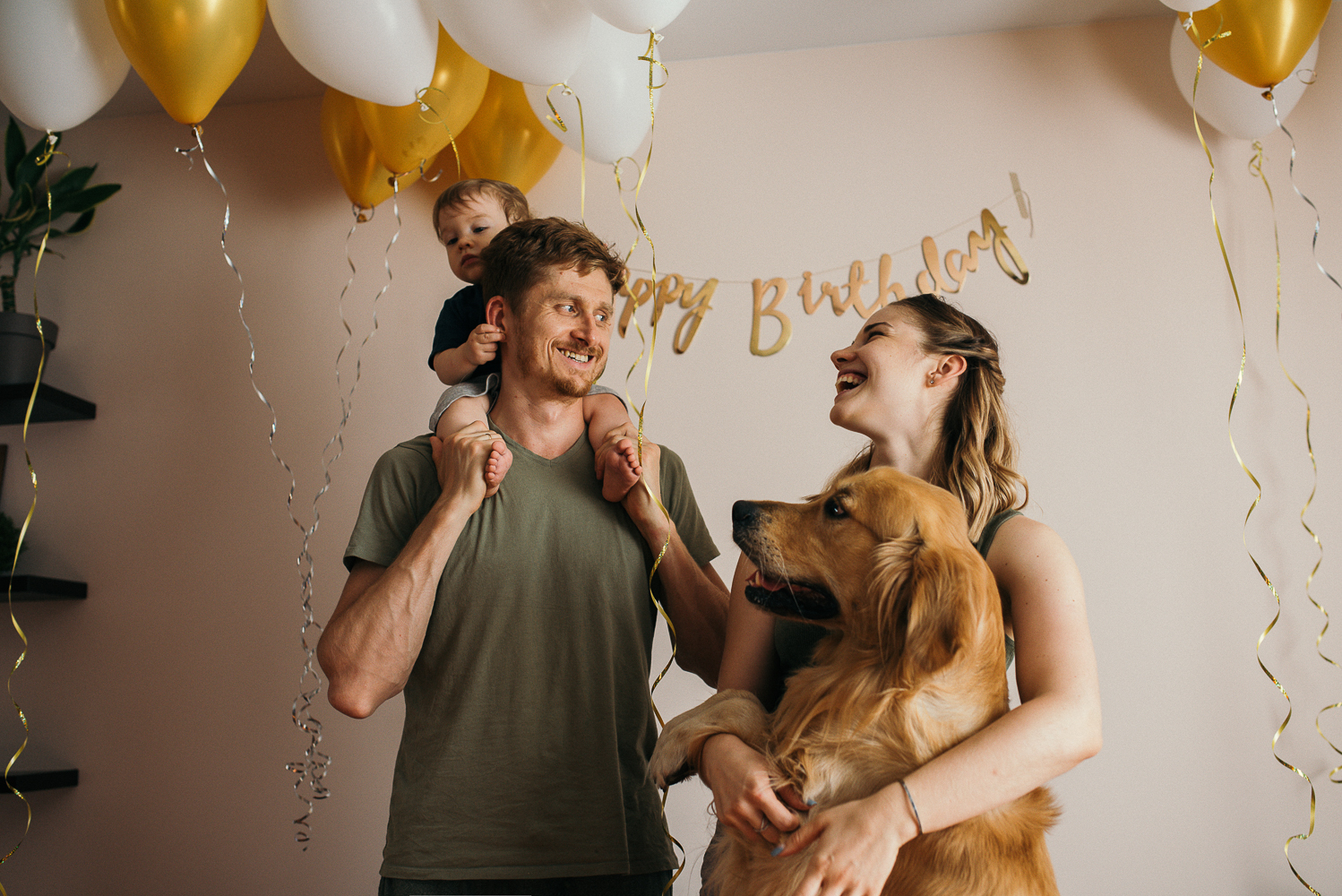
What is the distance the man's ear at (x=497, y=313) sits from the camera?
1579mm

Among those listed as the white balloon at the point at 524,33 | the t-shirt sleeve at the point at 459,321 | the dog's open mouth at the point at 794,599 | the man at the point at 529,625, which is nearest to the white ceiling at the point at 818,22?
the white balloon at the point at 524,33

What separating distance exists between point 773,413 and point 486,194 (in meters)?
0.89

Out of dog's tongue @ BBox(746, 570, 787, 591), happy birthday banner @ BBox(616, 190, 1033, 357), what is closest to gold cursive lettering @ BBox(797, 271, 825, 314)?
happy birthday banner @ BBox(616, 190, 1033, 357)

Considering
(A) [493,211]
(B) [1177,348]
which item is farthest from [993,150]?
(A) [493,211]

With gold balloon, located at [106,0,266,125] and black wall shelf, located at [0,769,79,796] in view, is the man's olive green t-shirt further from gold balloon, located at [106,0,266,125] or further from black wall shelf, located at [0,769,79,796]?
black wall shelf, located at [0,769,79,796]

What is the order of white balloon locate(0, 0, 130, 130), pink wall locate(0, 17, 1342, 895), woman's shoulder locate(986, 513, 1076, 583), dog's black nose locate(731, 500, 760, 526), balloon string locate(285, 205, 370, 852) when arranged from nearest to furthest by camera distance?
woman's shoulder locate(986, 513, 1076, 583) → dog's black nose locate(731, 500, 760, 526) → white balloon locate(0, 0, 130, 130) → pink wall locate(0, 17, 1342, 895) → balloon string locate(285, 205, 370, 852)

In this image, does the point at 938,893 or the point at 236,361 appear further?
the point at 236,361

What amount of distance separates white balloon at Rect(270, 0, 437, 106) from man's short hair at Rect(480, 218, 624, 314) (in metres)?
0.35

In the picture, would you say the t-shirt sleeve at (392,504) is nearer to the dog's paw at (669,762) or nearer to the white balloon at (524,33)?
the dog's paw at (669,762)

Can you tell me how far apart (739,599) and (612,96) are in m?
1.11

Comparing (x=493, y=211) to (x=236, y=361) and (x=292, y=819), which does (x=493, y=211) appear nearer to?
(x=236, y=361)

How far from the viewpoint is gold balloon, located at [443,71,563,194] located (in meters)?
2.09

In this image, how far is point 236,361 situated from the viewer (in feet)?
7.82

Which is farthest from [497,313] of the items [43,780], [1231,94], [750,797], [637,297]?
[1231,94]
